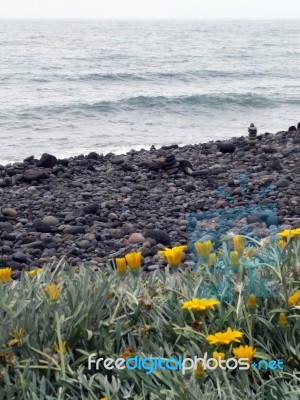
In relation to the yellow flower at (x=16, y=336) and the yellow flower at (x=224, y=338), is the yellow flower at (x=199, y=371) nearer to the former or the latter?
the yellow flower at (x=224, y=338)

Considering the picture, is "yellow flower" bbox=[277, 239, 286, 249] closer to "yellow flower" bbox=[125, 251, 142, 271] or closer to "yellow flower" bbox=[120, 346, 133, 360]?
"yellow flower" bbox=[125, 251, 142, 271]

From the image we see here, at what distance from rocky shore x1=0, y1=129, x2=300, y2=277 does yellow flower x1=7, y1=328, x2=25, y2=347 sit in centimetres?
296

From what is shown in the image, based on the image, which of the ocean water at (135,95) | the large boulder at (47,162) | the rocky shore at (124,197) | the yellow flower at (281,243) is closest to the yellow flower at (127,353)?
the yellow flower at (281,243)

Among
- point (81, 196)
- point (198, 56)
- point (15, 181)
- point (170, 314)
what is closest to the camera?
point (170, 314)

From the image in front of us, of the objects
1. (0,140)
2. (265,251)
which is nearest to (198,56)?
(0,140)

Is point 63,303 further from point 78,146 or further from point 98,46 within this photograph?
point 98,46

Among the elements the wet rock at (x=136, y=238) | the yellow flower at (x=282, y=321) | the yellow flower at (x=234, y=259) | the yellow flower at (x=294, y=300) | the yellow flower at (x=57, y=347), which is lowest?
the wet rock at (x=136, y=238)

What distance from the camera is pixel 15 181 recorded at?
27.2 ft

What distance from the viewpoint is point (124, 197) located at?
7352mm

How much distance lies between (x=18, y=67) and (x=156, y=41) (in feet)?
58.3

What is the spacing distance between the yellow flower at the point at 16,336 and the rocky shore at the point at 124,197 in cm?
296

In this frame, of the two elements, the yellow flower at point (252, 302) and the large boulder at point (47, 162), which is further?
the large boulder at point (47, 162)

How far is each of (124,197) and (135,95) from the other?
14062mm

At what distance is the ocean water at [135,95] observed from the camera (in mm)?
15375
